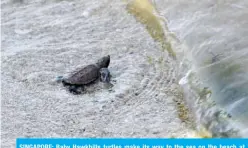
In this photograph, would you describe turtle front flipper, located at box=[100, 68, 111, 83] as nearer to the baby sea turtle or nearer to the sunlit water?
the baby sea turtle

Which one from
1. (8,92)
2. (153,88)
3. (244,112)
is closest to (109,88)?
(153,88)

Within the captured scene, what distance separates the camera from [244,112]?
4.96 metres

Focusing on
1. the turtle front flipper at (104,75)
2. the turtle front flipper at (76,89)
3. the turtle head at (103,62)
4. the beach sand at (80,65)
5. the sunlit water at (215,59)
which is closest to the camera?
the sunlit water at (215,59)

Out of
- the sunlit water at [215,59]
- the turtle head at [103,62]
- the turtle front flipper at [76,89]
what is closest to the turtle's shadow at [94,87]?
the turtle front flipper at [76,89]

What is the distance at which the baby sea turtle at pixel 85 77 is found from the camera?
242 inches

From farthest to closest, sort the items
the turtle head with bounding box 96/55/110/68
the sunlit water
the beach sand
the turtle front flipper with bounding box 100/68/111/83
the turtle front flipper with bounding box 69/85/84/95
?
the turtle head with bounding box 96/55/110/68
the turtle front flipper with bounding box 100/68/111/83
the turtle front flipper with bounding box 69/85/84/95
the beach sand
the sunlit water

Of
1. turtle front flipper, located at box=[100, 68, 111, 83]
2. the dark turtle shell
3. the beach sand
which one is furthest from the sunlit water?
the dark turtle shell

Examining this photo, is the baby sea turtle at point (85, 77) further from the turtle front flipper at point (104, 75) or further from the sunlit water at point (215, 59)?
the sunlit water at point (215, 59)

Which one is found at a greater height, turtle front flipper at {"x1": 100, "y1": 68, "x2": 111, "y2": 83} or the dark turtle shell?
the dark turtle shell

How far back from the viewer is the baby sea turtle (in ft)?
20.1

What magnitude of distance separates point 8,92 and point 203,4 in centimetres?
307

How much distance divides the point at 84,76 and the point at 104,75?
0.91 feet

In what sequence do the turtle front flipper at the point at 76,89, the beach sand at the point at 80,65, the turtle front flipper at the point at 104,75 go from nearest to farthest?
A: the beach sand at the point at 80,65 < the turtle front flipper at the point at 76,89 < the turtle front flipper at the point at 104,75

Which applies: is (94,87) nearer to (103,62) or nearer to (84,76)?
(84,76)
